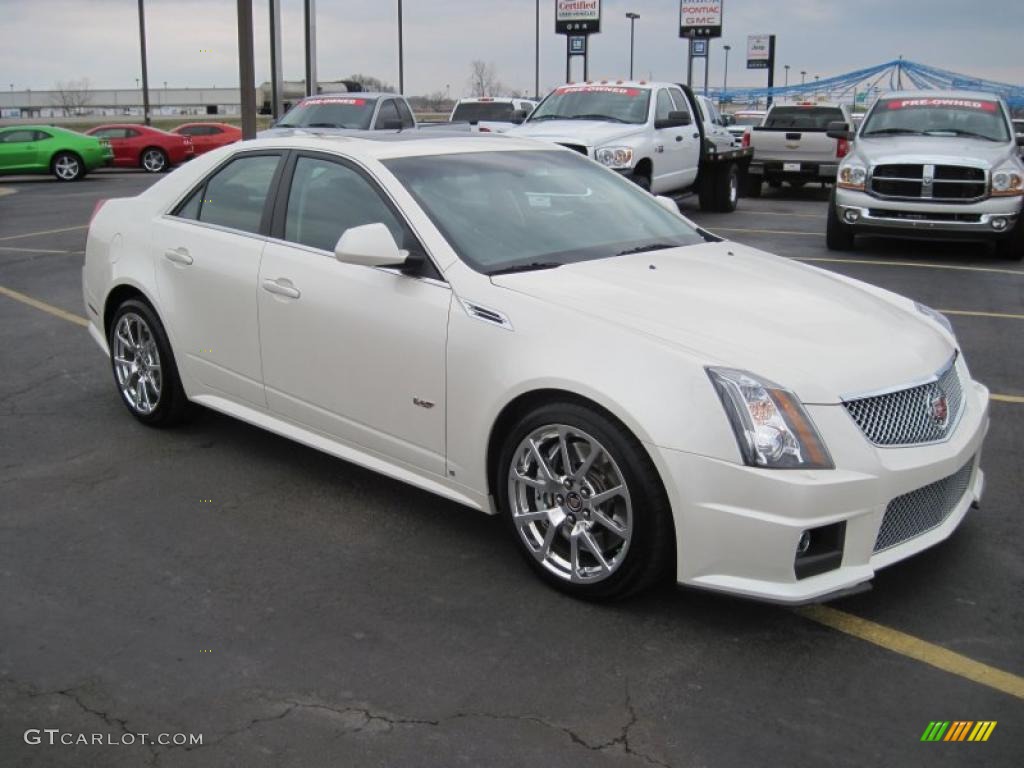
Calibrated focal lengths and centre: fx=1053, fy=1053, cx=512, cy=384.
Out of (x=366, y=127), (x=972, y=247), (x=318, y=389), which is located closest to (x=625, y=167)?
(x=972, y=247)

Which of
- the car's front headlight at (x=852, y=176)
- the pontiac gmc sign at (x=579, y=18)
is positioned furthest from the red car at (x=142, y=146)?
the pontiac gmc sign at (x=579, y=18)

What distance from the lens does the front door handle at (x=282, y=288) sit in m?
4.69

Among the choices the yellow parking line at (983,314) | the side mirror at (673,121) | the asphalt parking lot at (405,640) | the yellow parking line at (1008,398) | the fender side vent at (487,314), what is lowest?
the asphalt parking lot at (405,640)

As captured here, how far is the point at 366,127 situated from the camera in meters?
17.8

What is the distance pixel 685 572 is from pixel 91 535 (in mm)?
2543

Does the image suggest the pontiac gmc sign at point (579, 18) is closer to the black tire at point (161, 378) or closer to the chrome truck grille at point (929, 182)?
the chrome truck grille at point (929, 182)

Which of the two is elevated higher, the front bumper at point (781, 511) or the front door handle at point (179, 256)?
the front door handle at point (179, 256)

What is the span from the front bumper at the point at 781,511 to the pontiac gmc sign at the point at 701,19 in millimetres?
58775

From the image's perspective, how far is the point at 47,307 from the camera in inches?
368

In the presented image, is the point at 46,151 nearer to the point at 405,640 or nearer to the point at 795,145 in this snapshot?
the point at 795,145

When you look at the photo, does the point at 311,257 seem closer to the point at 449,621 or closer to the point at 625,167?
the point at 449,621

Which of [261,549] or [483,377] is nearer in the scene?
[483,377]

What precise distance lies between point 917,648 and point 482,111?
20709 mm

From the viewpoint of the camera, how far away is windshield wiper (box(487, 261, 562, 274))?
13.7ft
